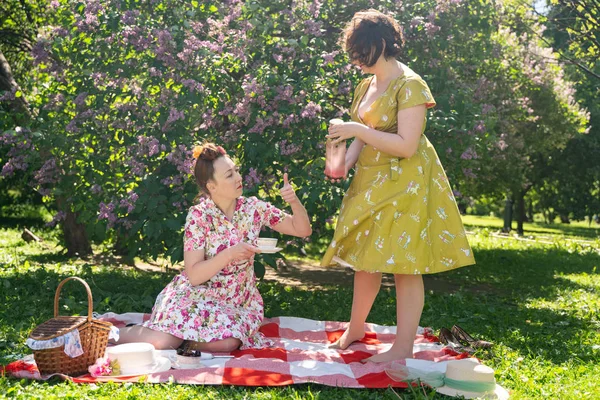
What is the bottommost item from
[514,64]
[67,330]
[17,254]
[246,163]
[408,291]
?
[17,254]

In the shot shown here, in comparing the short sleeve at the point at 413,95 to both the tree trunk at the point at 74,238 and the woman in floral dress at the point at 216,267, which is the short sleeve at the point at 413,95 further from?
the tree trunk at the point at 74,238

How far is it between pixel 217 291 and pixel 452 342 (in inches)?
56.1

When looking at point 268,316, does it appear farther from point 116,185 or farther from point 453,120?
point 453,120

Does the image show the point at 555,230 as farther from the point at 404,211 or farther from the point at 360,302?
the point at 404,211

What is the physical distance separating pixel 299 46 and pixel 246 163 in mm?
995

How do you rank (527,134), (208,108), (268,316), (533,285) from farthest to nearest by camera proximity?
(527,134), (533,285), (208,108), (268,316)

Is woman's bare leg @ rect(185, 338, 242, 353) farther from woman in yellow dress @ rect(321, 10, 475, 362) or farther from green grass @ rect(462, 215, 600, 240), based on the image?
green grass @ rect(462, 215, 600, 240)

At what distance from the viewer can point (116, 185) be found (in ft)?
19.1

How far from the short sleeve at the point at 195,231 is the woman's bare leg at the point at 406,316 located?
109 centimetres

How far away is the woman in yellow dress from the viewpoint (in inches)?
143

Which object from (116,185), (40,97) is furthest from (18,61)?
(116,185)

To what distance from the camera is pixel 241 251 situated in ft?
12.1

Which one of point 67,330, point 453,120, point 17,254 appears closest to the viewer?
point 67,330

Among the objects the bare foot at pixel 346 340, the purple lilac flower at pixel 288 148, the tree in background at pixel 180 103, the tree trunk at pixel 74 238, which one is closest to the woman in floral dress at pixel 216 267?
the bare foot at pixel 346 340
